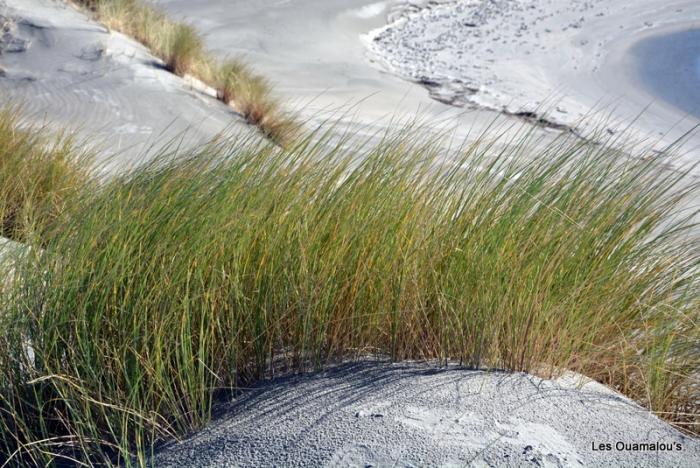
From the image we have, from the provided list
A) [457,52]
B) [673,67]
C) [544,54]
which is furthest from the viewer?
[457,52]

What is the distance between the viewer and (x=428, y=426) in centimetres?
174

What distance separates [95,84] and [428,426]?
14.7ft

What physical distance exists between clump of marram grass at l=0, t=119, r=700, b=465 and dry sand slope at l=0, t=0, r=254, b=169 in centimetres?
267

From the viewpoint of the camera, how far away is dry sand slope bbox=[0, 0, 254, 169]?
5141 mm

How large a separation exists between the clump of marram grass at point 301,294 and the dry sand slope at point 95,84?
8.77 feet

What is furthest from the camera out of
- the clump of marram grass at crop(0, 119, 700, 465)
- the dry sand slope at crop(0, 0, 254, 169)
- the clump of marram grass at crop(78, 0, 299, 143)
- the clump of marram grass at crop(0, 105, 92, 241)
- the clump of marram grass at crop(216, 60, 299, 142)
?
the clump of marram grass at crop(78, 0, 299, 143)

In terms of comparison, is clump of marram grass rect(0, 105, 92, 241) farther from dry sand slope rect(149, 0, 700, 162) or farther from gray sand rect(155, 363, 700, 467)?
dry sand slope rect(149, 0, 700, 162)

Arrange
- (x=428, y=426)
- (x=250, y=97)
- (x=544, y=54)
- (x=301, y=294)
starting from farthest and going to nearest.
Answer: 1. (x=544, y=54)
2. (x=250, y=97)
3. (x=301, y=294)
4. (x=428, y=426)

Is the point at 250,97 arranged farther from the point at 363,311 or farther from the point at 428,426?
the point at 428,426

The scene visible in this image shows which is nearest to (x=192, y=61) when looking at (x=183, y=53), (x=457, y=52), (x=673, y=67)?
(x=183, y=53)

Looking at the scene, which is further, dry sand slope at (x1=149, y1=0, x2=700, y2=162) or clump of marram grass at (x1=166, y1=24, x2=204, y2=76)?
dry sand slope at (x1=149, y1=0, x2=700, y2=162)

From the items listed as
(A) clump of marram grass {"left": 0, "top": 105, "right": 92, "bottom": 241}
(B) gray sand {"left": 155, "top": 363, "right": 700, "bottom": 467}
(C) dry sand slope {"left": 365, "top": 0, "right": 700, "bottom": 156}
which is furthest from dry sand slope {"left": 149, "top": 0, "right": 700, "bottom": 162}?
(B) gray sand {"left": 155, "top": 363, "right": 700, "bottom": 467}

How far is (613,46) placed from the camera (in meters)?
8.34

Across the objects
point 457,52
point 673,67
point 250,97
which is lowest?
point 250,97
